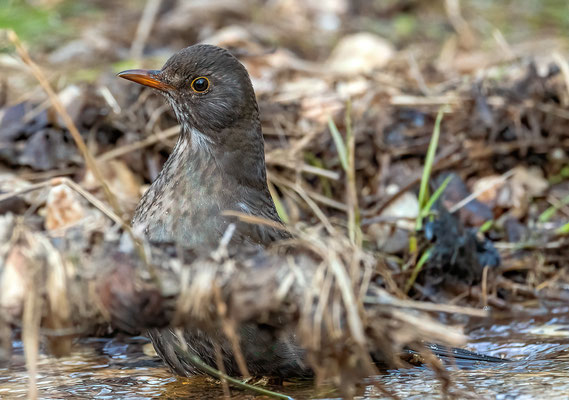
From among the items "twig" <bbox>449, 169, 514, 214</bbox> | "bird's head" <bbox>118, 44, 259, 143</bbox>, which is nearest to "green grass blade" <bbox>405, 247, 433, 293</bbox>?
"twig" <bbox>449, 169, 514, 214</bbox>

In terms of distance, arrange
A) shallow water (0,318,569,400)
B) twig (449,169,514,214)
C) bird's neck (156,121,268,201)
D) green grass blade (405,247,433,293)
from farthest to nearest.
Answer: twig (449,169,514,214) < green grass blade (405,247,433,293) < bird's neck (156,121,268,201) < shallow water (0,318,569,400)

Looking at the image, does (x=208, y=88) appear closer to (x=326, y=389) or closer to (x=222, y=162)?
(x=222, y=162)

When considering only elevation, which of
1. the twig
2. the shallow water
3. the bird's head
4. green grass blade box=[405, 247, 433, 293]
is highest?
the bird's head

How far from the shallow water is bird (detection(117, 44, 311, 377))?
5.9 inches

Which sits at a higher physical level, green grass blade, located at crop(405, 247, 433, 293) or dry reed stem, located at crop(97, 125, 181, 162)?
dry reed stem, located at crop(97, 125, 181, 162)

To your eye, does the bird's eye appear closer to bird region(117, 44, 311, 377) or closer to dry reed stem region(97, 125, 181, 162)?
bird region(117, 44, 311, 377)

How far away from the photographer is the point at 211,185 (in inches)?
145

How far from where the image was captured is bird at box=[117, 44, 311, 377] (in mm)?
3484

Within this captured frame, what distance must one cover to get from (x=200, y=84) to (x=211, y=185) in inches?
22.9

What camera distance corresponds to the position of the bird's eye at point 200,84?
4.01m

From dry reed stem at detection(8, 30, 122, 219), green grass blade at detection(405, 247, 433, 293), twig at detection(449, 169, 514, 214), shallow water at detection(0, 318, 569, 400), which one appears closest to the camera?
dry reed stem at detection(8, 30, 122, 219)

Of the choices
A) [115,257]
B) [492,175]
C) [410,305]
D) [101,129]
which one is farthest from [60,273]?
[492,175]

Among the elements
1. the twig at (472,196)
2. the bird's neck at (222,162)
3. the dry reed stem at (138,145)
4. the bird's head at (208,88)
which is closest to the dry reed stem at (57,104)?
the bird's neck at (222,162)

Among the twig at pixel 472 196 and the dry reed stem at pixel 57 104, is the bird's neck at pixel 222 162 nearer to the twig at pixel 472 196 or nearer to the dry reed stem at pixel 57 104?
the dry reed stem at pixel 57 104
